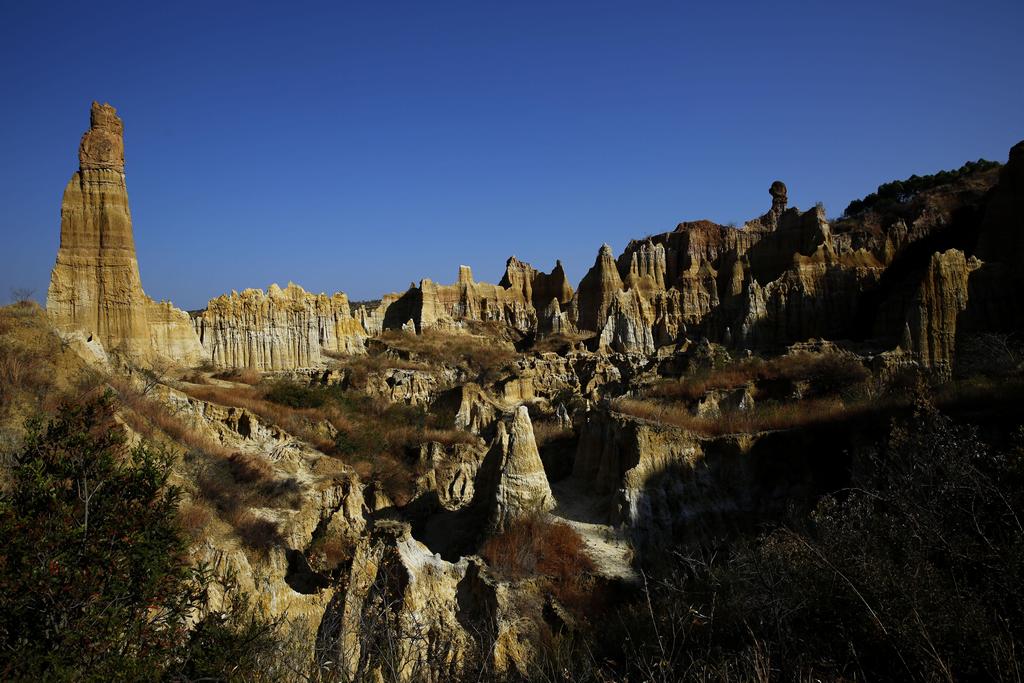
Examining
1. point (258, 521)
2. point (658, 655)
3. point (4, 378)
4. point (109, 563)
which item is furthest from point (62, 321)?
point (658, 655)

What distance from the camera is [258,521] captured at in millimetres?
14883

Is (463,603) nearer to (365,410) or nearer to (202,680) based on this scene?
(202,680)

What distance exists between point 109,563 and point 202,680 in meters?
1.43

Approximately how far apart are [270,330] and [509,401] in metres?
17.5

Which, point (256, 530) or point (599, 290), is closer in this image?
point (256, 530)

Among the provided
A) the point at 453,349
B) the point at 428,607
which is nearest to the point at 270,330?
the point at 453,349

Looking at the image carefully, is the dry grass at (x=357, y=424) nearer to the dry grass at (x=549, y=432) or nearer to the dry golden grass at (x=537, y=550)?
the dry grass at (x=549, y=432)

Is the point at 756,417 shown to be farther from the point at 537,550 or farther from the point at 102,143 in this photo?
the point at 102,143

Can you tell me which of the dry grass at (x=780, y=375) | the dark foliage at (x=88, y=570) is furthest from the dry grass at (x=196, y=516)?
the dry grass at (x=780, y=375)

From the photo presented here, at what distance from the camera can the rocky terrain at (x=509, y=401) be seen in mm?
11477

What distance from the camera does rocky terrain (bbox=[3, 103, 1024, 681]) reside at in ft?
37.7

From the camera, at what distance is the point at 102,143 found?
32.2 metres

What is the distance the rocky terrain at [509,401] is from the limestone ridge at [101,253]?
0.10 m

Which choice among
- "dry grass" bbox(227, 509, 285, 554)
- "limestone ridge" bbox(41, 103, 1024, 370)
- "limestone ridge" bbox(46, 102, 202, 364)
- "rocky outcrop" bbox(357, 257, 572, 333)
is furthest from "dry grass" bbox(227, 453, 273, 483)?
"rocky outcrop" bbox(357, 257, 572, 333)
